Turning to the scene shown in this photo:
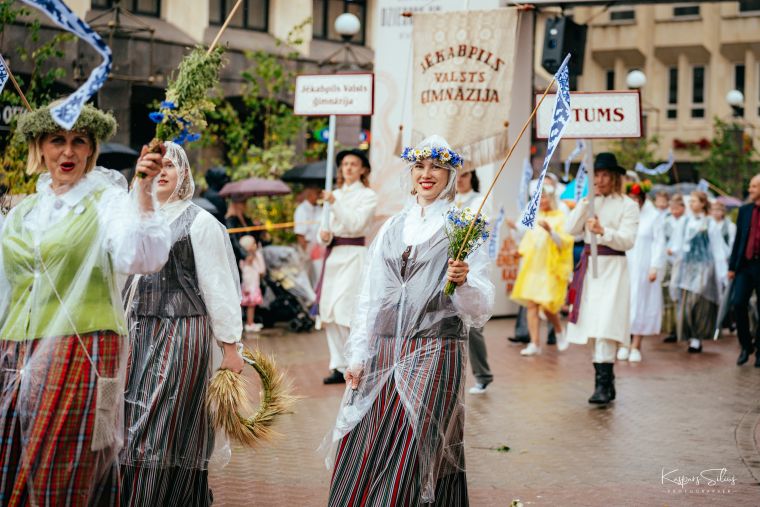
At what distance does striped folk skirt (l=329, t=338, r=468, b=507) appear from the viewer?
558 centimetres

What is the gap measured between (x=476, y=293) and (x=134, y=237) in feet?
5.96

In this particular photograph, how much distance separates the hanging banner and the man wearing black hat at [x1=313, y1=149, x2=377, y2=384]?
6.48 feet

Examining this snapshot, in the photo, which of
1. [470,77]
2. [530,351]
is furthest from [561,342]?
[470,77]

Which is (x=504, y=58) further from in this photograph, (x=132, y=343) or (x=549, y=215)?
(x=132, y=343)

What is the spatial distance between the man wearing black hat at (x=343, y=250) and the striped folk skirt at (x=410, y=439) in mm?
5204

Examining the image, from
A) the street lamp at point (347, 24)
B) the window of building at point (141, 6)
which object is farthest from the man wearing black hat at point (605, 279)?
the window of building at point (141, 6)

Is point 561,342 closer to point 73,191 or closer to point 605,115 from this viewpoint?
point 605,115

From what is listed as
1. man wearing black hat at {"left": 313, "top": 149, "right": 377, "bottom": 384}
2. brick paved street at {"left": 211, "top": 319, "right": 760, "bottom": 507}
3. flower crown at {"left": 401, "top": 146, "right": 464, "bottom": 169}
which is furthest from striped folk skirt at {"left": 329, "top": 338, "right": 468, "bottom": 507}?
man wearing black hat at {"left": 313, "top": 149, "right": 377, "bottom": 384}

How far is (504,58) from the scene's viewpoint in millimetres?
→ 12914

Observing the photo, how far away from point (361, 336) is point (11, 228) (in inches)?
72.3

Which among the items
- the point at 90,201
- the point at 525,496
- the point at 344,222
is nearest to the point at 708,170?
the point at 344,222

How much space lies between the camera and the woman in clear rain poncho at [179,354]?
5.58m

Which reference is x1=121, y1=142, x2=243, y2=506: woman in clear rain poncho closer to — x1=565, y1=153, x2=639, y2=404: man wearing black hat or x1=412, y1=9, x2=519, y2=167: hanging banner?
x1=565, y1=153, x2=639, y2=404: man wearing black hat

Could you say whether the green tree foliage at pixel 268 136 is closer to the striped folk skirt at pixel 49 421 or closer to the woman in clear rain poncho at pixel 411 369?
the woman in clear rain poncho at pixel 411 369
